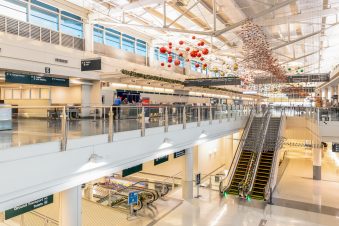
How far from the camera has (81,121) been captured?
780cm

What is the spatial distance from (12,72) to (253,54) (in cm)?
1059

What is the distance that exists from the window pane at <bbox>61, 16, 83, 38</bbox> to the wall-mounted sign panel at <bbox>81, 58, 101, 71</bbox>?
244 cm

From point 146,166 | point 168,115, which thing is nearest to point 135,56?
point 146,166

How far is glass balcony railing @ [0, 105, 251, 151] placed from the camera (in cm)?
502

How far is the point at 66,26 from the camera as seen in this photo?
1466 cm

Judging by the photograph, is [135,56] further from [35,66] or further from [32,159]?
[32,159]

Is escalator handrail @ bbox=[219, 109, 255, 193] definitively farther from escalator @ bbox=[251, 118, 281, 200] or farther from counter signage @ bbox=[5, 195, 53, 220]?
counter signage @ bbox=[5, 195, 53, 220]

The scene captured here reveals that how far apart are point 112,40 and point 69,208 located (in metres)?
13.9

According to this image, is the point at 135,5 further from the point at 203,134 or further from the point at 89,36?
the point at 203,134

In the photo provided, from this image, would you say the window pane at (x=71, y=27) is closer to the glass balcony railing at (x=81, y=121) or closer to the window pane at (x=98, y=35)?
the window pane at (x=98, y=35)

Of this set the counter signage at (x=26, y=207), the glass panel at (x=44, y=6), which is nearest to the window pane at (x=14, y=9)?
the glass panel at (x=44, y=6)

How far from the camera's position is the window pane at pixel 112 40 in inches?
695

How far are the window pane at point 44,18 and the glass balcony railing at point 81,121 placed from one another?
6.32 meters

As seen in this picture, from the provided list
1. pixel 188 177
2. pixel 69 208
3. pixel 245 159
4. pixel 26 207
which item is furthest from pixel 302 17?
→ pixel 26 207
